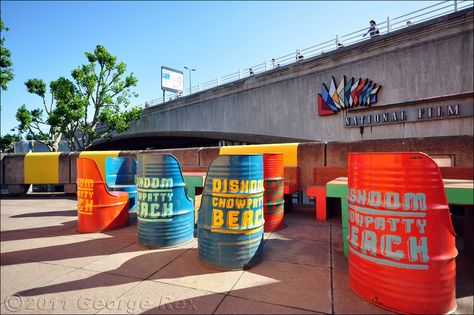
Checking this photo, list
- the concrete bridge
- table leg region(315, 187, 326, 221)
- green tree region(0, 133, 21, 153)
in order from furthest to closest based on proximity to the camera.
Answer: green tree region(0, 133, 21, 153), the concrete bridge, table leg region(315, 187, 326, 221)

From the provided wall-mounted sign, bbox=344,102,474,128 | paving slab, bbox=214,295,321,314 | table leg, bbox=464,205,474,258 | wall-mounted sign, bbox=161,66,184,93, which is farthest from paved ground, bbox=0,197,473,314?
wall-mounted sign, bbox=161,66,184,93

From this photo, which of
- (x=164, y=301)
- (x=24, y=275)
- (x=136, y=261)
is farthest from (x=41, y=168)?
(x=164, y=301)

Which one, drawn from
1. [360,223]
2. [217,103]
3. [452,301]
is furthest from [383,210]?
[217,103]

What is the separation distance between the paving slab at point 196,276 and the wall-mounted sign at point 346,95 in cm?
1235

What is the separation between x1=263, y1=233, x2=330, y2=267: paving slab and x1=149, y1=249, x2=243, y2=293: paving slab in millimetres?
820

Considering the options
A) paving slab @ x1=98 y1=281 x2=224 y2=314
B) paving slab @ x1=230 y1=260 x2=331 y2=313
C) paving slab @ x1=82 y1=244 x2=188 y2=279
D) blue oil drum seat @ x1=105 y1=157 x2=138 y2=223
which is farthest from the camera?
blue oil drum seat @ x1=105 y1=157 x2=138 y2=223

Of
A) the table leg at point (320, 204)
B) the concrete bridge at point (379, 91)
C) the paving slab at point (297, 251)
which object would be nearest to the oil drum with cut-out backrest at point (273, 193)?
the paving slab at point (297, 251)

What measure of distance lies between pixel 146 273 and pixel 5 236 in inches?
156

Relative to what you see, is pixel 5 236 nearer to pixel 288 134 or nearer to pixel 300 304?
pixel 300 304

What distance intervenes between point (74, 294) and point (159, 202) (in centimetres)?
184

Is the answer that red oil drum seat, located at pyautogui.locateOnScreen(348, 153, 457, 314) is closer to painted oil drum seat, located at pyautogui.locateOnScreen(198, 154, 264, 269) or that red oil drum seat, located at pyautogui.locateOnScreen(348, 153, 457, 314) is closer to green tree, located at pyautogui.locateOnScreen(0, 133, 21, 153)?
painted oil drum seat, located at pyautogui.locateOnScreen(198, 154, 264, 269)

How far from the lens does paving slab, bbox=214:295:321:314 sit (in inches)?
101

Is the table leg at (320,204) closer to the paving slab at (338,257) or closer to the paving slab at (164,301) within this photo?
the paving slab at (338,257)

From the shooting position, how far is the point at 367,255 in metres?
2.76
